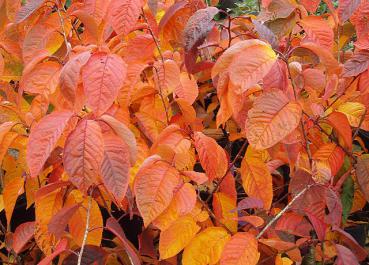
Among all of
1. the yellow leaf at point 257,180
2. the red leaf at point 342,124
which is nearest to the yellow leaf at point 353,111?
the red leaf at point 342,124

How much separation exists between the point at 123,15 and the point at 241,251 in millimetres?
503

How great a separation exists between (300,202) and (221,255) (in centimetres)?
26

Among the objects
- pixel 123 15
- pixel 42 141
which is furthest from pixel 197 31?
pixel 42 141

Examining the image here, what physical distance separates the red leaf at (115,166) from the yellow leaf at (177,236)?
19cm

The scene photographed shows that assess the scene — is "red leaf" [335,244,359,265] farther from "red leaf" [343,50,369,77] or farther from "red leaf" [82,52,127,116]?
"red leaf" [82,52,127,116]

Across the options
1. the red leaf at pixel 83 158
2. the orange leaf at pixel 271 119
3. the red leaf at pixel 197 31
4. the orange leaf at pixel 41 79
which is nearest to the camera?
the red leaf at pixel 83 158

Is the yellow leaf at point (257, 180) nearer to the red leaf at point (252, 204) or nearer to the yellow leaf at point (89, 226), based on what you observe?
the red leaf at point (252, 204)

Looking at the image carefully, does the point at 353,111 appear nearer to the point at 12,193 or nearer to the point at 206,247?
the point at 206,247

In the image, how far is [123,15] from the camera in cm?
110

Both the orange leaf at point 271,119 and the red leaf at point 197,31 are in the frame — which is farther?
the red leaf at point 197,31

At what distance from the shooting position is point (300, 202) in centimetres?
121

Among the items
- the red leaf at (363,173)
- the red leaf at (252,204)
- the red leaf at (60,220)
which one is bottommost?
the red leaf at (363,173)

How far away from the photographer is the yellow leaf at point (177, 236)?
1.08 metres

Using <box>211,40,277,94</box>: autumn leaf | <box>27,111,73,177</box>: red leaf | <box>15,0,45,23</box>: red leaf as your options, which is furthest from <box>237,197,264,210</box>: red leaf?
<box>15,0,45,23</box>: red leaf
